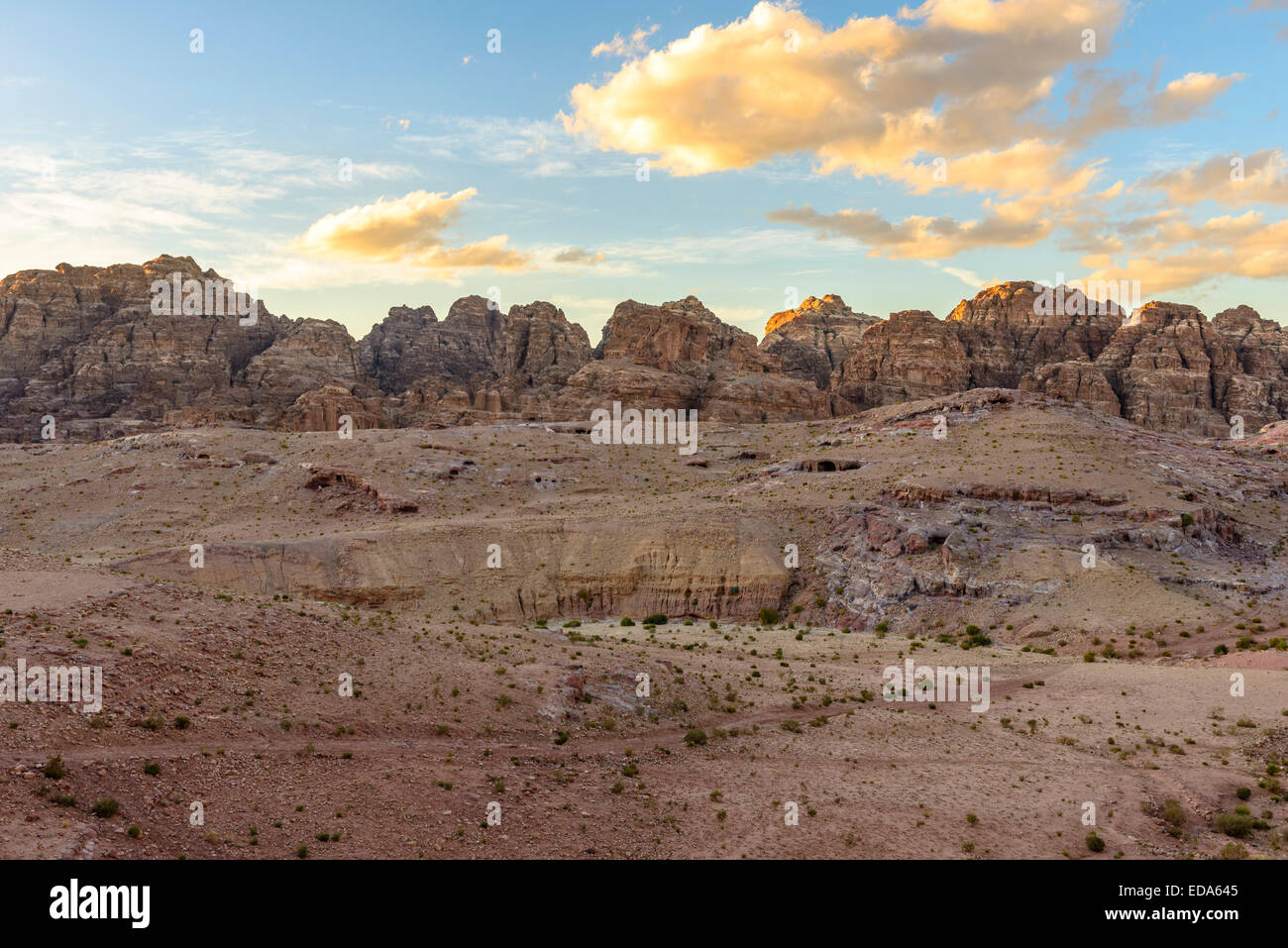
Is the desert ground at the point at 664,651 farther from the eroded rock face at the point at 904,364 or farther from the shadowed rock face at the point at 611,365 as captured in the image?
the eroded rock face at the point at 904,364

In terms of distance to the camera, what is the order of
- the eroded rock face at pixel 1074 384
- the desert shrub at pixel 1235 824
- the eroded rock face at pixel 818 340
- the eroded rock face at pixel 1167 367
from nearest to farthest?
1. the desert shrub at pixel 1235 824
2. the eroded rock face at pixel 1074 384
3. the eroded rock face at pixel 1167 367
4. the eroded rock face at pixel 818 340

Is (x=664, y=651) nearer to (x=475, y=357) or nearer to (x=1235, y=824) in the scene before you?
(x=1235, y=824)

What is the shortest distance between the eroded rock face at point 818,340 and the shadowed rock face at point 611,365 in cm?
83

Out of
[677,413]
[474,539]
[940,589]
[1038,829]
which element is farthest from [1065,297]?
[1038,829]

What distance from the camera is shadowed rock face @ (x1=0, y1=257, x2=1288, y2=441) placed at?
385 feet

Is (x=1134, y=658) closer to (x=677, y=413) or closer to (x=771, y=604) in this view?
(x=771, y=604)

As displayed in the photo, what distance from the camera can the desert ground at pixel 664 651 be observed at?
1986cm

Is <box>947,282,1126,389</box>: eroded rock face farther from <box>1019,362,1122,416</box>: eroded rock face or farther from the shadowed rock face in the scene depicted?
<box>1019,362,1122,416</box>: eroded rock face

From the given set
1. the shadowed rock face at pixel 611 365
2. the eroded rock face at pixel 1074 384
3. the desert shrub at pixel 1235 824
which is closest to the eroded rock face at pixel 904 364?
the shadowed rock face at pixel 611 365

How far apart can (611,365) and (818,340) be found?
72751 millimetres

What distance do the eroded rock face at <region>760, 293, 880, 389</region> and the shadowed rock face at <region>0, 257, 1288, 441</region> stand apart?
2.72 ft

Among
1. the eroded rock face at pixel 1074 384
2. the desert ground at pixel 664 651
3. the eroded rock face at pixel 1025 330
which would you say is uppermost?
the eroded rock face at pixel 1025 330

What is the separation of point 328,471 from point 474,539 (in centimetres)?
2437

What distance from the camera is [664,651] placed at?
37719 mm
